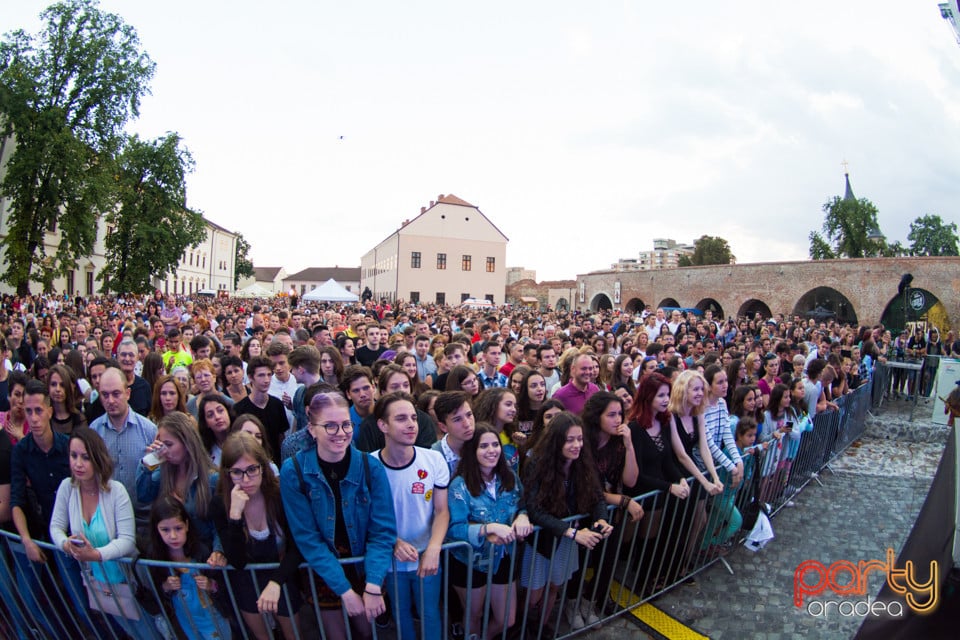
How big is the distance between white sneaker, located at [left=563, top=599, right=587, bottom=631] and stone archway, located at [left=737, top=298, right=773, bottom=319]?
107 feet

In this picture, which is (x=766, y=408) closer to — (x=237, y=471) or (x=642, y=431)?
(x=642, y=431)

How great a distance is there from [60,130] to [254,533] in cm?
3012

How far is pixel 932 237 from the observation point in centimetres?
6259

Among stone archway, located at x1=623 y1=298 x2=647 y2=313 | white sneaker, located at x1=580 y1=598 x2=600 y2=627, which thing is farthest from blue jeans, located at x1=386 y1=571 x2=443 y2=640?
stone archway, located at x1=623 y1=298 x2=647 y2=313

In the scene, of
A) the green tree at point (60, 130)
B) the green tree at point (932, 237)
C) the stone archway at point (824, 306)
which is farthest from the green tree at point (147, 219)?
the green tree at point (932, 237)

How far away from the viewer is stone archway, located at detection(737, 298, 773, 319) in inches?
1289

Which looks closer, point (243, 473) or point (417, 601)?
point (243, 473)

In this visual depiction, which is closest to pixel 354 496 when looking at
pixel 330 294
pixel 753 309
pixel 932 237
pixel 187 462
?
pixel 187 462

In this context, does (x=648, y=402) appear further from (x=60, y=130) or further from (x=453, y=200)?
(x=453, y=200)

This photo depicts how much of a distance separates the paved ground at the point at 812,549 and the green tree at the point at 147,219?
1318 inches

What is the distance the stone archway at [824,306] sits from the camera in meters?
29.0

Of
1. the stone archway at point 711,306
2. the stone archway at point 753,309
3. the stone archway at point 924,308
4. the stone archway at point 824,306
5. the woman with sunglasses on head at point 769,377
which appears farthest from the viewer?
the stone archway at point 711,306

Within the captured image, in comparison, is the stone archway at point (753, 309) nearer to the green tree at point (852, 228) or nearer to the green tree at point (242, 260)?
the green tree at point (852, 228)

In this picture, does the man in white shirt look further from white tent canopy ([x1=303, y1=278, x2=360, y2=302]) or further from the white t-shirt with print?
white tent canopy ([x1=303, y1=278, x2=360, y2=302])
